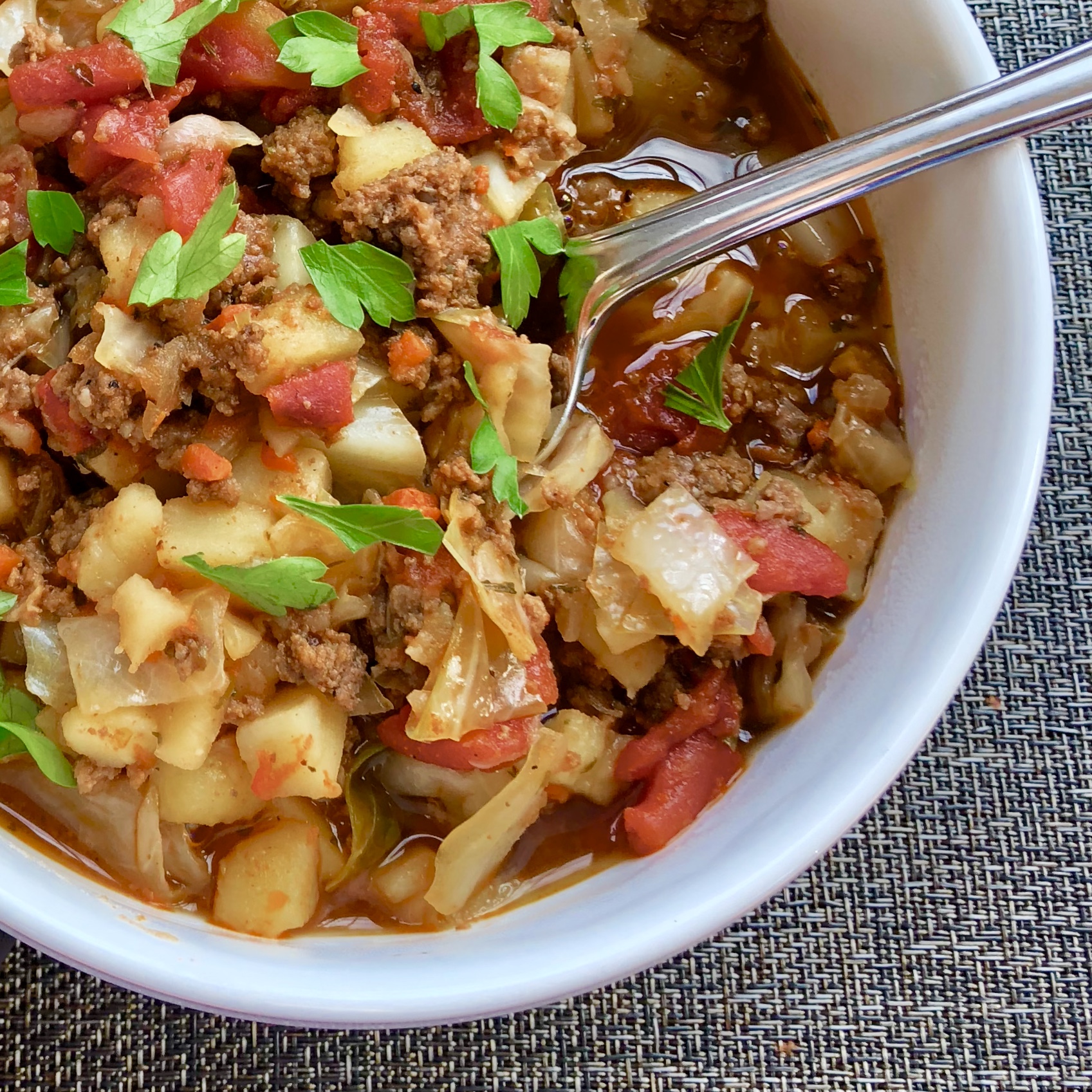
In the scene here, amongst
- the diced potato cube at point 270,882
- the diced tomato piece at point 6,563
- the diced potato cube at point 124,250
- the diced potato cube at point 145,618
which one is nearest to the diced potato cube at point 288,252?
the diced potato cube at point 124,250

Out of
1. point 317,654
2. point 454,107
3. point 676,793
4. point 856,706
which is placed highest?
point 454,107

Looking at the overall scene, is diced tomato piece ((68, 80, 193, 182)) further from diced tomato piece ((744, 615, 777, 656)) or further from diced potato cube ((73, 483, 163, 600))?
diced tomato piece ((744, 615, 777, 656))

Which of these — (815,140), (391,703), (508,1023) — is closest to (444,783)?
(391,703)

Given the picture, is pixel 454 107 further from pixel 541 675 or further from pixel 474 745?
pixel 474 745

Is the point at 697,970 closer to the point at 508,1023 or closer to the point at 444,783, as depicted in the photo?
the point at 508,1023

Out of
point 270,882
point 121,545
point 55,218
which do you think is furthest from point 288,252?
point 270,882

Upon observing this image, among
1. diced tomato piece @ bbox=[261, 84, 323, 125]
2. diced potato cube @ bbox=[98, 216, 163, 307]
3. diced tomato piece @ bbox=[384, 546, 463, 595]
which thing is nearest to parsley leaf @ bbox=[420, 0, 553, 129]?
diced tomato piece @ bbox=[261, 84, 323, 125]

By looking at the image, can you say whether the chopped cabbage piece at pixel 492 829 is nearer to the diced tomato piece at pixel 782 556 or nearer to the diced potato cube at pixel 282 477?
the diced tomato piece at pixel 782 556
